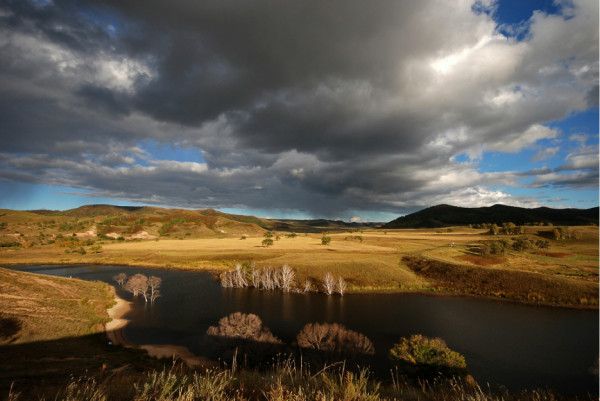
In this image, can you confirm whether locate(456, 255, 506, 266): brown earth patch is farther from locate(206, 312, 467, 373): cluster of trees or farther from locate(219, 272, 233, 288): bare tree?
locate(219, 272, 233, 288): bare tree

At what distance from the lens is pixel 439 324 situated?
140 feet

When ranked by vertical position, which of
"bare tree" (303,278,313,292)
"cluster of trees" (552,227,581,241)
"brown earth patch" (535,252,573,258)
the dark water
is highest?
"cluster of trees" (552,227,581,241)

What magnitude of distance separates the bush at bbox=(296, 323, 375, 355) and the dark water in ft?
7.60

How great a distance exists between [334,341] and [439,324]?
19944mm

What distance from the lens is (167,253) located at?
4227 inches

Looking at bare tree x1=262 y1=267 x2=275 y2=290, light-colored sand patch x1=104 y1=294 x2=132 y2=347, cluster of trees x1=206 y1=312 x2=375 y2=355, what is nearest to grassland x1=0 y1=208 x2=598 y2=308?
bare tree x1=262 y1=267 x2=275 y2=290

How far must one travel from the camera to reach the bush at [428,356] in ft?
83.6

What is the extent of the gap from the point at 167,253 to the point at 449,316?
91692mm

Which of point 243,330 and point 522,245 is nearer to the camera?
point 243,330

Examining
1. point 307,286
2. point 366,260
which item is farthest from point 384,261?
point 307,286

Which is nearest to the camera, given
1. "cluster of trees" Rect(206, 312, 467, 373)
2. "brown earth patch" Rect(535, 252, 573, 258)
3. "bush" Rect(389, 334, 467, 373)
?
"bush" Rect(389, 334, 467, 373)

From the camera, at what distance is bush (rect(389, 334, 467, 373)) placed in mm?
25469

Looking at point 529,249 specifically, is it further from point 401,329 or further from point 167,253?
point 167,253

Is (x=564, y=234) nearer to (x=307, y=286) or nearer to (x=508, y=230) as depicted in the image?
(x=508, y=230)
